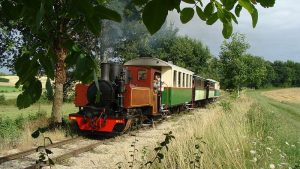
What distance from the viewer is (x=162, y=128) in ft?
53.6

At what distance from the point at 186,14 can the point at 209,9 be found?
156 millimetres

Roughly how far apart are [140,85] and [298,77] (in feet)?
525

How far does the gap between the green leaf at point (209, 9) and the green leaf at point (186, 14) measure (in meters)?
0.10

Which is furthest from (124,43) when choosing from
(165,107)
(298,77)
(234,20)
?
(298,77)

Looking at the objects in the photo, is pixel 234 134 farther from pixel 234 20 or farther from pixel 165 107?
pixel 165 107

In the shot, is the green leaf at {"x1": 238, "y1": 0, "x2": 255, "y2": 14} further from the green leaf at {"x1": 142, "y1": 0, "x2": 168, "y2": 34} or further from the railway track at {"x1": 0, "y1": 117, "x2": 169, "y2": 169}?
the railway track at {"x1": 0, "y1": 117, "x2": 169, "y2": 169}

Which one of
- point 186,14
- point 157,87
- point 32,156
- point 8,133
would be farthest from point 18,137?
point 186,14

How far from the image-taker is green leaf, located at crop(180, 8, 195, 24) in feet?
6.37

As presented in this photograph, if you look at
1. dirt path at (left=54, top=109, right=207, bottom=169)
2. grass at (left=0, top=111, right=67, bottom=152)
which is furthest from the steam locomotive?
grass at (left=0, top=111, right=67, bottom=152)

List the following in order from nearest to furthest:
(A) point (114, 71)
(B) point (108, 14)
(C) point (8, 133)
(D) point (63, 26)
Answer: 1. (B) point (108, 14)
2. (D) point (63, 26)
3. (C) point (8, 133)
4. (A) point (114, 71)

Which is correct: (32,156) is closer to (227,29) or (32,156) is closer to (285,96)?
(227,29)

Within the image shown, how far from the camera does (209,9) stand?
81.7 inches

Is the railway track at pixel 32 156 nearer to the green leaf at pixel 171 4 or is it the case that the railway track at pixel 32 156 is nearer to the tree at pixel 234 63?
the green leaf at pixel 171 4

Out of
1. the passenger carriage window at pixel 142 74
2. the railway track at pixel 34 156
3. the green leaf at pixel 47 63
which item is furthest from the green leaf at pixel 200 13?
the passenger carriage window at pixel 142 74
